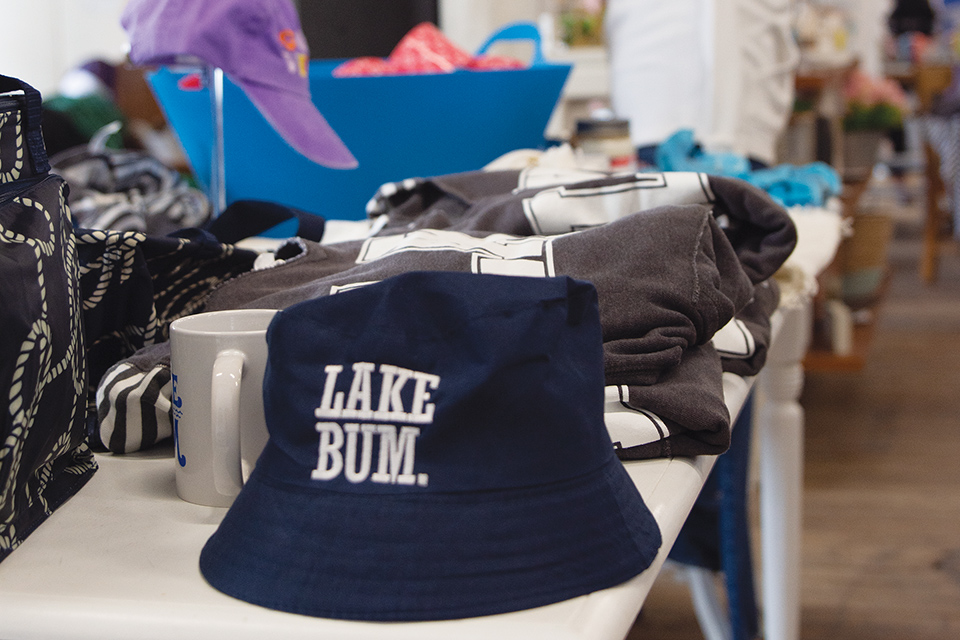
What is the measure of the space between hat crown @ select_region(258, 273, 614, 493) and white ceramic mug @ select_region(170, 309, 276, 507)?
6cm

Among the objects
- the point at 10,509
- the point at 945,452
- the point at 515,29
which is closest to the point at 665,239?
the point at 10,509

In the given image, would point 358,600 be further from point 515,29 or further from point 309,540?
point 515,29

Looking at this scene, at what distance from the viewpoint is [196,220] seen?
0.89m

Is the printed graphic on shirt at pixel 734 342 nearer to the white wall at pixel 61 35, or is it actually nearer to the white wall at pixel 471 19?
the white wall at pixel 471 19

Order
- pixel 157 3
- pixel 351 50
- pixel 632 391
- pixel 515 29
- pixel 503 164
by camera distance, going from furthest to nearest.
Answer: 1. pixel 351 50
2. pixel 515 29
3. pixel 503 164
4. pixel 157 3
5. pixel 632 391

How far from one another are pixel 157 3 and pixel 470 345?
0.52 meters

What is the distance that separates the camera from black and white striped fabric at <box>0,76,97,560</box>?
32 centimetres

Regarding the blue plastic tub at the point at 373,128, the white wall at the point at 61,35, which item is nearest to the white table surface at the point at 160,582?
the blue plastic tub at the point at 373,128

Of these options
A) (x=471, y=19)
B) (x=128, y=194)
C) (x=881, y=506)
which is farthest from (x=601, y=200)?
(x=471, y=19)

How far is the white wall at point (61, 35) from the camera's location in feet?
14.1

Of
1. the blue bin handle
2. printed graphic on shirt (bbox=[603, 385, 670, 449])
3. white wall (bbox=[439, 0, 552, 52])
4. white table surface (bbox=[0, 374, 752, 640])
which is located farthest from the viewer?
white wall (bbox=[439, 0, 552, 52])

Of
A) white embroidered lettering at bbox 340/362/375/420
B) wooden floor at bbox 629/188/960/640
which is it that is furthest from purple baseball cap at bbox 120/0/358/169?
A: wooden floor at bbox 629/188/960/640

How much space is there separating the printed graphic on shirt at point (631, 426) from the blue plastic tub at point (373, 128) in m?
0.56

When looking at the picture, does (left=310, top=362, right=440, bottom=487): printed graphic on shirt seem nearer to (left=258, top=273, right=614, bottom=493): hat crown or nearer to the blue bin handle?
(left=258, top=273, right=614, bottom=493): hat crown
